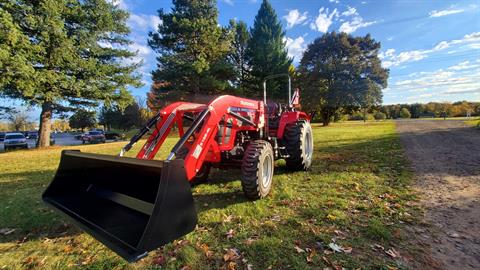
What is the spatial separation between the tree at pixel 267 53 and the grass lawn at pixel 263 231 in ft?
72.7

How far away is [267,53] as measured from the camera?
1033 inches

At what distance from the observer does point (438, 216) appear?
3539 mm

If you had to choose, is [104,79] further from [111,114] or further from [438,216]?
[111,114]

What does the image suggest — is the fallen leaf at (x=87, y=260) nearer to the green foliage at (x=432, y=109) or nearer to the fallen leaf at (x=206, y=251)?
the fallen leaf at (x=206, y=251)

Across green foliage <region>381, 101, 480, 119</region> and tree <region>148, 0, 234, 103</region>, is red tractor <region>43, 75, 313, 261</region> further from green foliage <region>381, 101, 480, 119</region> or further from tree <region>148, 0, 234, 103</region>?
green foliage <region>381, 101, 480, 119</region>

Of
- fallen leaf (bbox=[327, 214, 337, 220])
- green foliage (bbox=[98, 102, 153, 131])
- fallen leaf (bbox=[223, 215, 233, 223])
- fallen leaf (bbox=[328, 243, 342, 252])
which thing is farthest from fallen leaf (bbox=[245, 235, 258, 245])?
green foliage (bbox=[98, 102, 153, 131])

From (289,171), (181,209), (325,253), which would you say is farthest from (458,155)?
(181,209)

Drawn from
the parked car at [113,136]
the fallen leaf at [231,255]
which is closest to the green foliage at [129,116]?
the parked car at [113,136]

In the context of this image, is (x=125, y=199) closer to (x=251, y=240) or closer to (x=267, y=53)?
(x=251, y=240)

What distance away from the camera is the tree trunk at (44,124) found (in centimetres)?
1794

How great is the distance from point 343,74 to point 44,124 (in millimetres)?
33014

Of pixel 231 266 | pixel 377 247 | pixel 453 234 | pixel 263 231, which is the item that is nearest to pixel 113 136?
pixel 263 231

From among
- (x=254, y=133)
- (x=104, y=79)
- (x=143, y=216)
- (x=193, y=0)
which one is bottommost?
(x=143, y=216)

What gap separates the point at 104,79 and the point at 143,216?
18.5m
